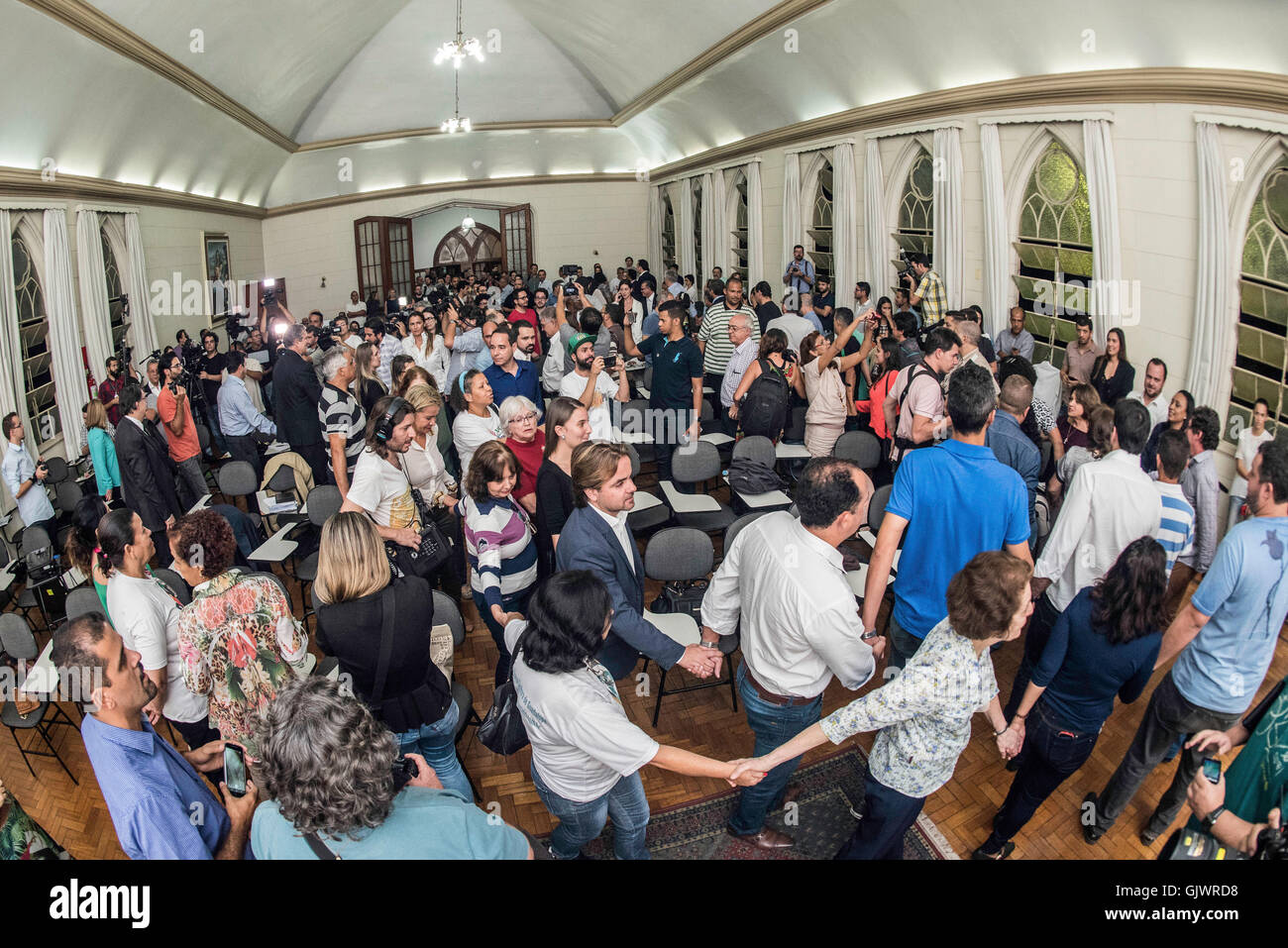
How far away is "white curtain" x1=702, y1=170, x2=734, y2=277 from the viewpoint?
15375mm

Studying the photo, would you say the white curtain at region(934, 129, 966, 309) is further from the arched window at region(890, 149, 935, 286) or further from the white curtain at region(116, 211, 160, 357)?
the white curtain at region(116, 211, 160, 357)

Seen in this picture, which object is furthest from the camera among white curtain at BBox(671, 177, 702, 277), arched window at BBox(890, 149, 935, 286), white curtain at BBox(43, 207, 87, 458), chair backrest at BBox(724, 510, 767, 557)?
white curtain at BBox(671, 177, 702, 277)

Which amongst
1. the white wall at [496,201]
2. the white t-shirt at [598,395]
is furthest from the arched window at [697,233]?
the white t-shirt at [598,395]

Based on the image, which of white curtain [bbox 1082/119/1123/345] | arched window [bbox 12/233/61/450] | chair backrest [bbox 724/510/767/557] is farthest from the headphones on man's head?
white curtain [bbox 1082/119/1123/345]

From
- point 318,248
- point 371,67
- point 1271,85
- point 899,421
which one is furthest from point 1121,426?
point 318,248

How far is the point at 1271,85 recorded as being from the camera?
189 inches

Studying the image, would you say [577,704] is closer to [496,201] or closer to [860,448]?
[860,448]

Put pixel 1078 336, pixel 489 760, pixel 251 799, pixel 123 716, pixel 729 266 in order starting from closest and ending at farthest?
pixel 123 716, pixel 251 799, pixel 489 760, pixel 1078 336, pixel 729 266

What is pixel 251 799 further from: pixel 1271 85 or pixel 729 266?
pixel 729 266

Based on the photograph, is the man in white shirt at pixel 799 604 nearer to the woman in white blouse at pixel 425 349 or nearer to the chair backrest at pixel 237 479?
the chair backrest at pixel 237 479

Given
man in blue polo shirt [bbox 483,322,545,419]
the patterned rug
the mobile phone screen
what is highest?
man in blue polo shirt [bbox 483,322,545,419]

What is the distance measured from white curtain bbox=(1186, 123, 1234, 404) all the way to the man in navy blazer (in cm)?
508

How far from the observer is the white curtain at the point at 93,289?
877cm

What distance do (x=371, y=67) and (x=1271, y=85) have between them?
15.9 m
